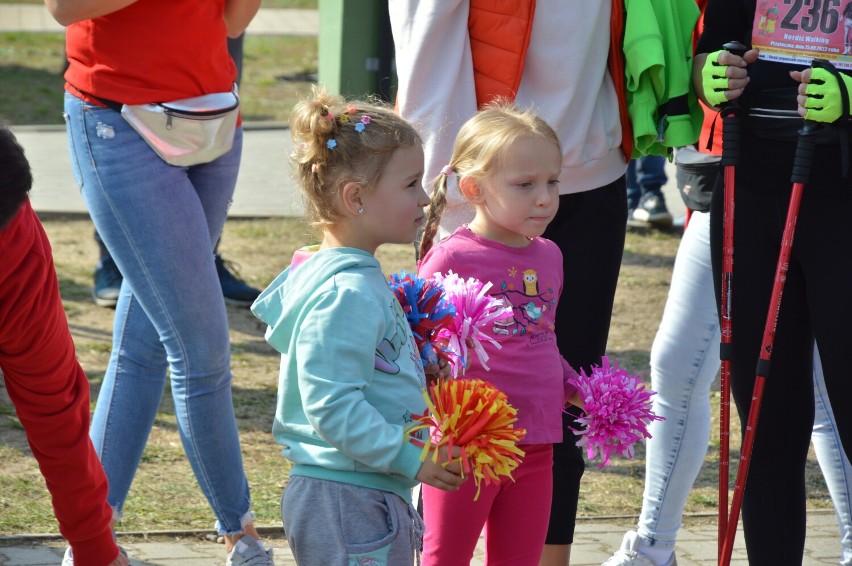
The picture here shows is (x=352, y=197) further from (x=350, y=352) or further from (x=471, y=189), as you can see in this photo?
(x=471, y=189)

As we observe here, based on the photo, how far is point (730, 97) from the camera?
310cm

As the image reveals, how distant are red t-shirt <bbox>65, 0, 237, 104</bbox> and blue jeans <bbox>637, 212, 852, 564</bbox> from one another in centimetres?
155

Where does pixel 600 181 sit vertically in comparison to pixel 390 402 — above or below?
above

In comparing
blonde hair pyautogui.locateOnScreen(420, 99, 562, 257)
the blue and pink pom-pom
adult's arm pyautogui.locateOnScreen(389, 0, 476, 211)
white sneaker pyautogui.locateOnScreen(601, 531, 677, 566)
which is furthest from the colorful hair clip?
white sneaker pyautogui.locateOnScreen(601, 531, 677, 566)

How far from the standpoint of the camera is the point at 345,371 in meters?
2.40

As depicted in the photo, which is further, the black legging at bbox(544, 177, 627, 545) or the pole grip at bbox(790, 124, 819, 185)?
the black legging at bbox(544, 177, 627, 545)

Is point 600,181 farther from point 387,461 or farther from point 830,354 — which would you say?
point 387,461

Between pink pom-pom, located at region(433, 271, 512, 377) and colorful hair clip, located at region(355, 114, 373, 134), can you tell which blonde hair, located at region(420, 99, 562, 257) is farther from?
colorful hair clip, located at region(355, 114, 373, 134)

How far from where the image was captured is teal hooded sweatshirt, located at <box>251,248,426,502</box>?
237 centimetres

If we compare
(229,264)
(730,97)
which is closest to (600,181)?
(730,97)

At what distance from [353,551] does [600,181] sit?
1306 mm

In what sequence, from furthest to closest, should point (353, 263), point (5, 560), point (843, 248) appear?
1. point (5, 560)
2. point (843, 248)
3. point (353, 263)

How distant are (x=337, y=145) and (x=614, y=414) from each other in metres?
0.90

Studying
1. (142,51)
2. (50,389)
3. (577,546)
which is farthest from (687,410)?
(50,389)
